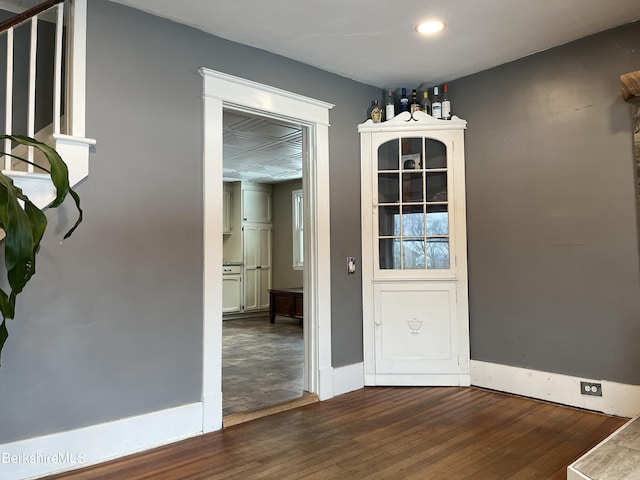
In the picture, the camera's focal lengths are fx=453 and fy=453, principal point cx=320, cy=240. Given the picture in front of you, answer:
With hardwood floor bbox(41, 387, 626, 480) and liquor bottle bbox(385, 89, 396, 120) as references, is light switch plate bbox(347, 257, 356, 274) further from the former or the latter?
liquor bottle bbox(385, 89, 396, 120)

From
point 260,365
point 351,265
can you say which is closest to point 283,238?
point 260,365

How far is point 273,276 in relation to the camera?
876cm

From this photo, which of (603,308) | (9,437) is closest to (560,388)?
(603,308)

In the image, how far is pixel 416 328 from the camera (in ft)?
12.3

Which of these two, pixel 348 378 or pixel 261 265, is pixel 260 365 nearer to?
pixel 348 378

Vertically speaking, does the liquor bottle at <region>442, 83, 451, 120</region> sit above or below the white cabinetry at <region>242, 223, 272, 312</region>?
above

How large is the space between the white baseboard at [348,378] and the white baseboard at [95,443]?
1146 mm

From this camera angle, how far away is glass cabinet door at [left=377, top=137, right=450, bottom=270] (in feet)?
12.5

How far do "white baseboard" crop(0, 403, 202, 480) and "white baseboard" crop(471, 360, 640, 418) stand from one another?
2.23m

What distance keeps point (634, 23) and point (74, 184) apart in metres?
3.53

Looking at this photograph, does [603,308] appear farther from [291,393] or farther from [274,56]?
[274,56]

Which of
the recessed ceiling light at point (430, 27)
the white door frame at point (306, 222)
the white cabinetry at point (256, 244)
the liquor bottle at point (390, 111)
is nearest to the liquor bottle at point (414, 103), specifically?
the liquor bottle at point (390, 111)

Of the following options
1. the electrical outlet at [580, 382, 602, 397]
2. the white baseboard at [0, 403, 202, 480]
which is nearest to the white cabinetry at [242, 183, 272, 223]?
the white baseboard at [0, 403, 202, 480]

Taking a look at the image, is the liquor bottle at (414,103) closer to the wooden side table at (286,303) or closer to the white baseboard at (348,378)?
the white baseboard at (348,378)
